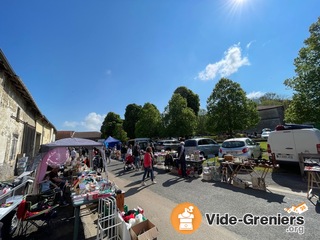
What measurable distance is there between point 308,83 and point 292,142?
9541 mm

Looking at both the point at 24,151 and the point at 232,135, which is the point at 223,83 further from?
the point at 24,151

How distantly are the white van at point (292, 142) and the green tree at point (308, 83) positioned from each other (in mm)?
8116

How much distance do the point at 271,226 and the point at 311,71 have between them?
15.3 m

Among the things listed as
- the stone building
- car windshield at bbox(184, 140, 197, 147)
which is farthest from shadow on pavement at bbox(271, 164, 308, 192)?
the stone building

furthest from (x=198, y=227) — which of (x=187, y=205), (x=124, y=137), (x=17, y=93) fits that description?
(x=124, y=137)

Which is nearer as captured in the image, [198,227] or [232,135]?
[198,227]

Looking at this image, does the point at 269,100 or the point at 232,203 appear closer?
the point at 232,203

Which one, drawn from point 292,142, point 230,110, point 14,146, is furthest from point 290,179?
point 230,110

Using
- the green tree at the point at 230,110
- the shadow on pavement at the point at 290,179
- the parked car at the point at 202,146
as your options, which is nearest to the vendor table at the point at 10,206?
the shadow on pavement at the point at 290,179

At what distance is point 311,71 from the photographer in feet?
44.1

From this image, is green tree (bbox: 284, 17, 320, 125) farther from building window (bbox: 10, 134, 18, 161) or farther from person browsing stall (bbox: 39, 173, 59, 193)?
building window (bbox: 10, 134, 18, 161)

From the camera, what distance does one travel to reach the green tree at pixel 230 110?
72.3ft

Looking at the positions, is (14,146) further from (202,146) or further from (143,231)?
(202,146)

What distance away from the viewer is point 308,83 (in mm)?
13469
